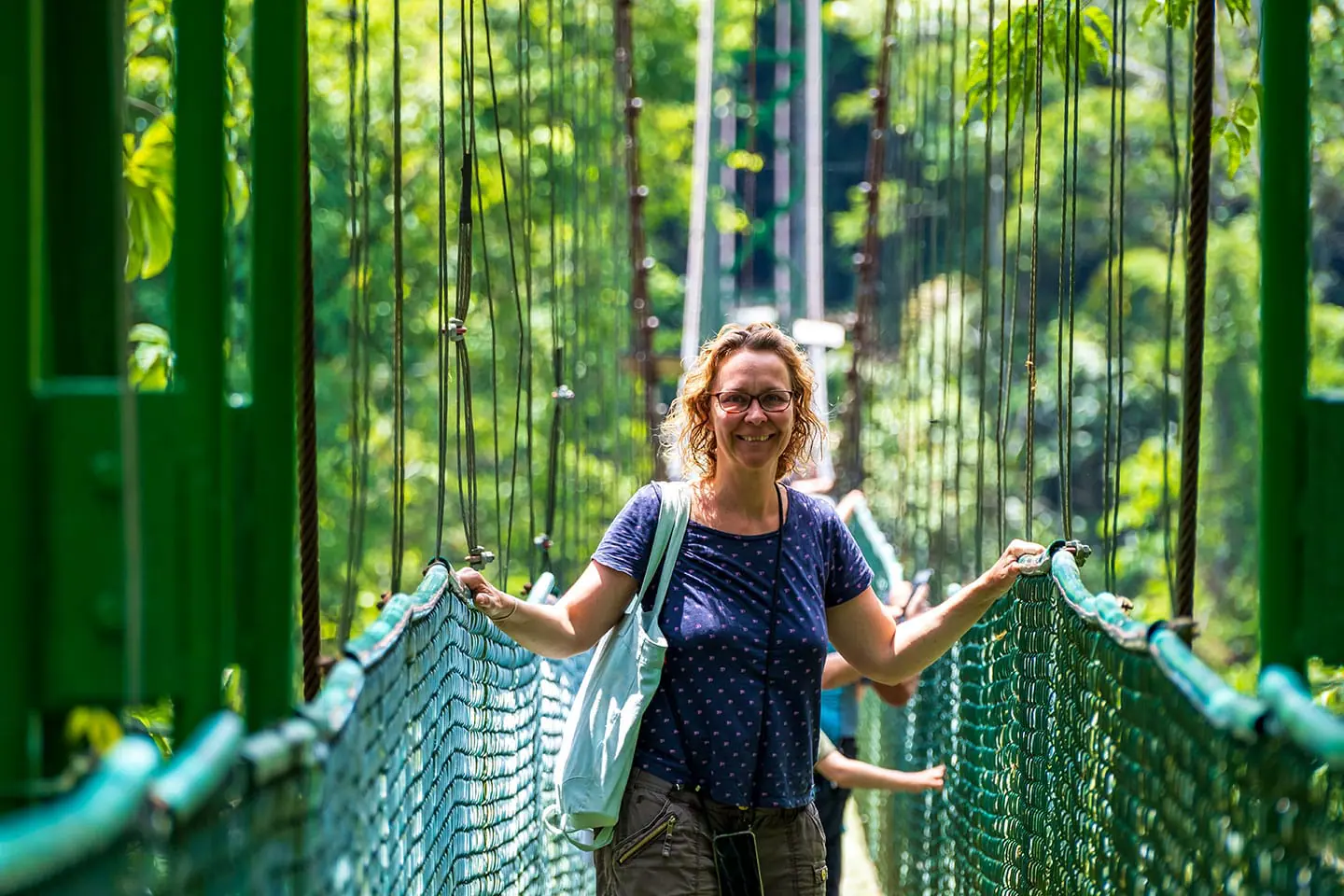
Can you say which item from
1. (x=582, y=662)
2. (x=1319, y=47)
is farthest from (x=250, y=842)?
(x=1319, y=47)

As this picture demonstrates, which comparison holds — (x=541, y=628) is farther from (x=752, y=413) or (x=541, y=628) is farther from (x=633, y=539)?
(x=752, y=413)

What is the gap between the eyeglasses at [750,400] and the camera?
2371 millimetres

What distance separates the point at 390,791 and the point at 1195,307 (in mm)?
858

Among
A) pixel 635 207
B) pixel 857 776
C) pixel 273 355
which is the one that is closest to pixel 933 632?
pixel 857 776

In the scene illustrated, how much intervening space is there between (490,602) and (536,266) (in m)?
13.6

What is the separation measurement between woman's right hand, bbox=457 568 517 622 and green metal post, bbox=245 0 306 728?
2.77 feet

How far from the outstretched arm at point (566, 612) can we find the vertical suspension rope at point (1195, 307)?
0.82 metres

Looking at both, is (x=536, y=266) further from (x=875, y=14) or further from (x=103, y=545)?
(x=103, y=545)

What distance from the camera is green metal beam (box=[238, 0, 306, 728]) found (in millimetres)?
1333

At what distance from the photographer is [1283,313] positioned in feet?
4.51

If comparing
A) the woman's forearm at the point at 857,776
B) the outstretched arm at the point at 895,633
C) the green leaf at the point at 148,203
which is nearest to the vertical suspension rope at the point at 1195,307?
the outstretched arm at the point at 895,633

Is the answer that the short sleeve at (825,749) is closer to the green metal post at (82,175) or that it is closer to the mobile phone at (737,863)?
the mobile phone at (737,863)

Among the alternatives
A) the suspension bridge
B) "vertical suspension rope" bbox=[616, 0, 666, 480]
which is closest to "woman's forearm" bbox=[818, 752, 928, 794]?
the suspension bridge

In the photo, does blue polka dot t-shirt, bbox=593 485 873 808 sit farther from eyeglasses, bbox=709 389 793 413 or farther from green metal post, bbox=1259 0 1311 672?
green metal post, bbox=1259 0 1311 672
